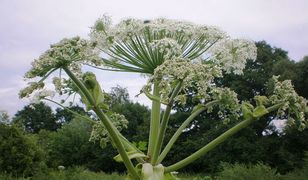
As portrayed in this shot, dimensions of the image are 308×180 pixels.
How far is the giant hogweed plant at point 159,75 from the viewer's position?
2.58 m

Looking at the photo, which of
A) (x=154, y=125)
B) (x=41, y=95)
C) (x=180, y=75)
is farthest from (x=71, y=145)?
(x=180, y=75)

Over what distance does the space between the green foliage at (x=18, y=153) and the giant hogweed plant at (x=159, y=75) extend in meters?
15.4

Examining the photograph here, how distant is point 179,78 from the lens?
2545 millimetres

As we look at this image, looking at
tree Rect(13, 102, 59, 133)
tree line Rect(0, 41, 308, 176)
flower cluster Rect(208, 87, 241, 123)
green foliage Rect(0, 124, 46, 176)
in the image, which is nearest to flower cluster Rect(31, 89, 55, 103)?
flower cluster Rect(208, 87, 241, 123)

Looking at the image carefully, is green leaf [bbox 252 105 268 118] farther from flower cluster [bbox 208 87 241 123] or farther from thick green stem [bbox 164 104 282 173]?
flower cluster [bbox 208 87 241 123]

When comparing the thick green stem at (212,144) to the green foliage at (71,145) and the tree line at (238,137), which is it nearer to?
the tree line at (238,137)

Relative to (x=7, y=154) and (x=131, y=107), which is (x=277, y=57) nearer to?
(x=131, y=107)

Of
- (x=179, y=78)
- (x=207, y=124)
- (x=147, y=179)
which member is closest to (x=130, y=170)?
(x=147, y=179)

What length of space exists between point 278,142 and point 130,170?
34733 millimetres

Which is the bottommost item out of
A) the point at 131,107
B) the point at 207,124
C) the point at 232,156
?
the point at 232,156

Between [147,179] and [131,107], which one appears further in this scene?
[131,107]

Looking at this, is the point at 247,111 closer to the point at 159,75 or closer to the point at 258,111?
the point at 258,111

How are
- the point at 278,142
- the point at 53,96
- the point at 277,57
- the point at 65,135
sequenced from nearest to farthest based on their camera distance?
1. the point at 53,96
2. the point at 278,142
3. the point at 277,57
4. the point at 65,135

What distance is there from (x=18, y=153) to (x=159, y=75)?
1713cm
